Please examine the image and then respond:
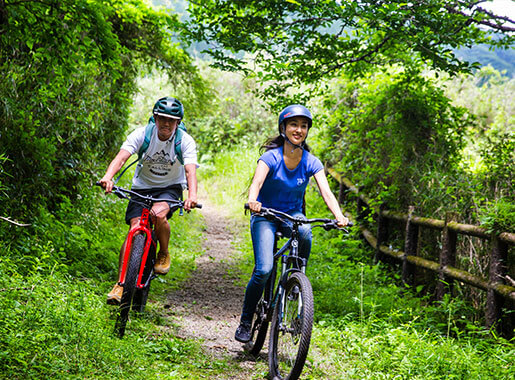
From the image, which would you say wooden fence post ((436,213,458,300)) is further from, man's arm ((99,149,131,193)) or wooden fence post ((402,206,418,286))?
man's arm ((99,149,131,193))

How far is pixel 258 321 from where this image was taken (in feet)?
15.6

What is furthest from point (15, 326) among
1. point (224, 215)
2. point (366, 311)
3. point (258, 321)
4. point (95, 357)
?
point (224, 215)

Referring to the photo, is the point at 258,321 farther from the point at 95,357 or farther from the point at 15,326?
the point at 15,326

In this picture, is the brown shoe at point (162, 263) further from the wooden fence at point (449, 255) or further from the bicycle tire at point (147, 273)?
the wooden fence at point (449, 255)

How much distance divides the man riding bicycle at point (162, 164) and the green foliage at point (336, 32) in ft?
9.46

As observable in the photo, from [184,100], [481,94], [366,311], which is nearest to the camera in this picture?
[366,311]

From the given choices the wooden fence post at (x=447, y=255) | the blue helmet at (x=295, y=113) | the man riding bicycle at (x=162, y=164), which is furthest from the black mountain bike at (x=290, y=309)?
the wooden fence post at (x=447, y=255)

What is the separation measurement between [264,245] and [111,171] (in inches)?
61.2

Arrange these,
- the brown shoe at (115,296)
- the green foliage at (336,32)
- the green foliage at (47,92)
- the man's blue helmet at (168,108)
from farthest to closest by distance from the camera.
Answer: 1. the green foliage at (336,32)
2. the green foliage at (47,92)
3. the man's blue helmet at (168,108)
4. the brown shoe at (115,296)

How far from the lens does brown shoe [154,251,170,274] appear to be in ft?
17.8

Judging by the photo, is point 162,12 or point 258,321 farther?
point 162,12

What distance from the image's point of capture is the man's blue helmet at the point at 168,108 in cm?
506

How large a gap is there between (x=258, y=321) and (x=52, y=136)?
3953 mm

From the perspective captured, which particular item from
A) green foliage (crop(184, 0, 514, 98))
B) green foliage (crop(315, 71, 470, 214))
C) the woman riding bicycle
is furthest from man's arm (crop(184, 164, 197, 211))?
green foliage (crop(315, 71, 470, 214))
